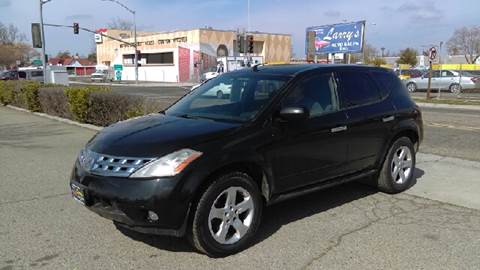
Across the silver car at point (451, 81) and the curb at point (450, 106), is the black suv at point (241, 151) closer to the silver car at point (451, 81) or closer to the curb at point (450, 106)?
the curb at point (450, 106)

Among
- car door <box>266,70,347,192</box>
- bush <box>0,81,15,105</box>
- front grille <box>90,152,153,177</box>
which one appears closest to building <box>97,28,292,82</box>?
bush <box>0,81,15,105</box>

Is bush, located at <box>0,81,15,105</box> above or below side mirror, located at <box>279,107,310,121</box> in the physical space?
below

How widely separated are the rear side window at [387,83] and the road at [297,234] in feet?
4.32

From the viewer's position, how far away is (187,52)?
2424 inches

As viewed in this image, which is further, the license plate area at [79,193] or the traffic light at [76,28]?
the traffic light at [76,28]

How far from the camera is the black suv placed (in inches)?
150

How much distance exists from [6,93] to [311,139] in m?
18.5

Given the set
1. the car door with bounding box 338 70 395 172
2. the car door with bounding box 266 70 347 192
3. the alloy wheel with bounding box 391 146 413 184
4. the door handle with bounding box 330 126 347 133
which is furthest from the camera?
the alloy wheel with bounding box 391 146 413 184

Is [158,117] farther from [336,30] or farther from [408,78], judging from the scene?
[336,30]

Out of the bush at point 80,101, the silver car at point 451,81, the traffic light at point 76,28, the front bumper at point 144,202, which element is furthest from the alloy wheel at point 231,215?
the traffic light at point 76,28

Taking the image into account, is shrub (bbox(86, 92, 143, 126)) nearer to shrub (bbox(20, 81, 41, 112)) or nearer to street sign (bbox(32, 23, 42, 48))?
shrub (bbox(20, 81, 41, 112))

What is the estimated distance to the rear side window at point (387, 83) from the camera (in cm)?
589

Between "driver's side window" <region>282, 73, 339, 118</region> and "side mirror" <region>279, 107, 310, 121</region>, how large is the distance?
0.71 ft

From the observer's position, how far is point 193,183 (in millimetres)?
3803
